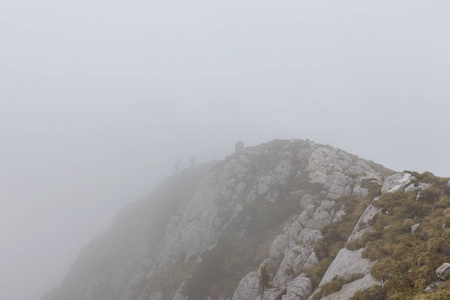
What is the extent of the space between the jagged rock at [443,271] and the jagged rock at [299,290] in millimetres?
13502

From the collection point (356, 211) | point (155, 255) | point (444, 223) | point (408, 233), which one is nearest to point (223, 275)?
point (356, 211)

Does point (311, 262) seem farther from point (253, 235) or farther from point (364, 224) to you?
point (253, 235)

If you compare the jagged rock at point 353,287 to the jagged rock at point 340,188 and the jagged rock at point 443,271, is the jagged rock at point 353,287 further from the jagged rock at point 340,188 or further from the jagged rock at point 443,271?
the jagged rock at point 340,188

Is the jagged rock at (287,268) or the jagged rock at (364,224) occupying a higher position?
the jagged rock at (364,224)

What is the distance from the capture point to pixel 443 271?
12.8 meters

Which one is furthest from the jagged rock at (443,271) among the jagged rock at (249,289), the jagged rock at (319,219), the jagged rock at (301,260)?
the jagged rock at (249,289)

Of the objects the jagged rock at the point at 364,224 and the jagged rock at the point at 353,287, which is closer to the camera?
the jagged rock at the point at 353,287

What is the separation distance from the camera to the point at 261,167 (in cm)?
6831

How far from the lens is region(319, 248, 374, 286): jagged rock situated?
18750 mm

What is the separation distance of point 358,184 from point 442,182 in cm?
1553

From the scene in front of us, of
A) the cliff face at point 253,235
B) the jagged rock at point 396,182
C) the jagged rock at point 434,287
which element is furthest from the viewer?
the cliff face at point 253,235

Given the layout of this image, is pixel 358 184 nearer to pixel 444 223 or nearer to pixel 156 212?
pixel 444 223

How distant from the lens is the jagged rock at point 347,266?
18.8 m

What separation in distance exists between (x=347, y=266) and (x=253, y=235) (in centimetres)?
2998
